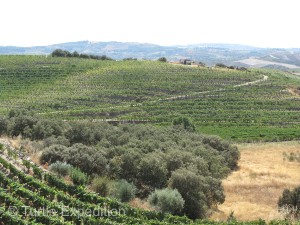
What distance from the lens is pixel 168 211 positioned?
1964cm

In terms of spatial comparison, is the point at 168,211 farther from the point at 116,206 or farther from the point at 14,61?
the point at 14,61

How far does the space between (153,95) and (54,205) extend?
6602 cm

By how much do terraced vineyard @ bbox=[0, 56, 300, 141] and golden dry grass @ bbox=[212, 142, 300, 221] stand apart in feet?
33.8

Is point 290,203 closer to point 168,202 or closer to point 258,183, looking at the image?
point 258,183

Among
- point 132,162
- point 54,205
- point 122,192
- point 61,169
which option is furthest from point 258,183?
point 54,205

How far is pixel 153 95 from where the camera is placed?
82.3m

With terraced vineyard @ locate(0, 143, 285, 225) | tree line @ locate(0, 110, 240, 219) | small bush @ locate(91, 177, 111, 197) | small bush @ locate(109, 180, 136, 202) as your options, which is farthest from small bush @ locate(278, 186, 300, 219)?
small bush @ locate(91, 177, 111, 197)

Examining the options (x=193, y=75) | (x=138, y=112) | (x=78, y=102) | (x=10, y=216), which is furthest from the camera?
(x=193, y=75)

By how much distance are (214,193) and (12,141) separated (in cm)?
1566

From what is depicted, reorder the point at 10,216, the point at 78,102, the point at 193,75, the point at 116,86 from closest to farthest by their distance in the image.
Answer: the point at 10,216 < the point at 78,102 < the point at 116,86 < the point at 193,75

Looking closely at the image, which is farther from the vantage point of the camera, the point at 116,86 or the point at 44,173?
the point at 116,86

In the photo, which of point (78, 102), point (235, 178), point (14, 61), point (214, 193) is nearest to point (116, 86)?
point (78, 102)

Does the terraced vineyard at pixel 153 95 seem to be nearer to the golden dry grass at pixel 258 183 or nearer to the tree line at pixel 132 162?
the golden dry grass at pixel 258 183

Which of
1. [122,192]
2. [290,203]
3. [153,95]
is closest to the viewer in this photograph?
[122,192]
